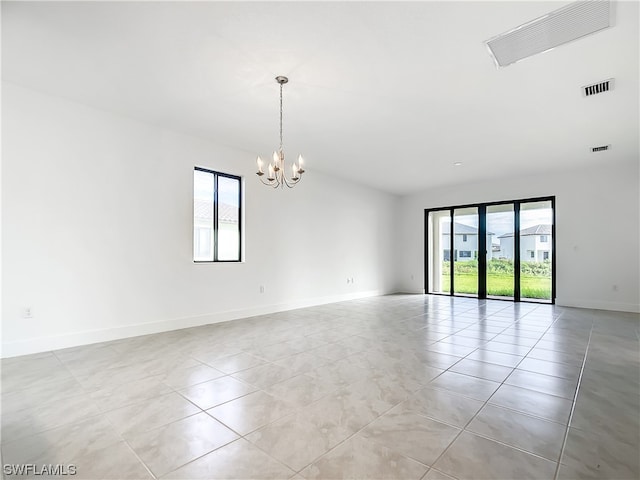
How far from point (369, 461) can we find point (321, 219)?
5.75m

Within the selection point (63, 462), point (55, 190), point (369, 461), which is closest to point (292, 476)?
point (369, 461)

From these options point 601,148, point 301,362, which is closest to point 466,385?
point 301,362

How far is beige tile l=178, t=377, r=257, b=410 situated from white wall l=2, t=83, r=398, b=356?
87.7 inches

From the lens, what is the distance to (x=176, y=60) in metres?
3.00

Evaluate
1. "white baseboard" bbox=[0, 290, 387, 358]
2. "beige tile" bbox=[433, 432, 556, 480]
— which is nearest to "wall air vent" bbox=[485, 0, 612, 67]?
"beige tile" bbox=[433, 432, 556, 480]

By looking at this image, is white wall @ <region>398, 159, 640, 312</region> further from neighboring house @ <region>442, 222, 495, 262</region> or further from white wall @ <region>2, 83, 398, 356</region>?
white wall @ <region>2, 83, 398, 356</region>

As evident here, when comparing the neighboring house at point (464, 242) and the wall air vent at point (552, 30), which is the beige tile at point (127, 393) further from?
the neighboring house at point (464, 242)

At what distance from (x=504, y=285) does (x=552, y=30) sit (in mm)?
6537

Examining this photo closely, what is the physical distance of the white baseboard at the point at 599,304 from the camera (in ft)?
20.7

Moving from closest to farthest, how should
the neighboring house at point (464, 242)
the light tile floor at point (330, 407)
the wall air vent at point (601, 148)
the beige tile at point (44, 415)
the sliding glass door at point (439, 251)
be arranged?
the light tile floor at point (330, 407)
the beige tile at point (44, 415)
the wall air vent at point (601, 148)
the neighboring house at point (464, 242)
the sliding glass door at point (439, 251)

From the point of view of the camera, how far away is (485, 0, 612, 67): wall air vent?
7.71ft

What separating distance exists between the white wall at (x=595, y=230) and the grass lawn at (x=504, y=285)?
34 cm

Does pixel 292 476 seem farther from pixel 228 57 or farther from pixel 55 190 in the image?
pixel 55 190

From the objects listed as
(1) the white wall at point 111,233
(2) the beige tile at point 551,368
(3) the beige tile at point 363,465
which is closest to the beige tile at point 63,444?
(3) the beige tile at point 363,465
